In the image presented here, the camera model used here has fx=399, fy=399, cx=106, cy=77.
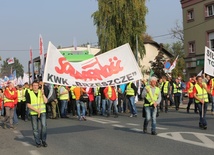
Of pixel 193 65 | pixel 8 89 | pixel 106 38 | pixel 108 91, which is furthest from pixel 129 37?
pixel 8 89

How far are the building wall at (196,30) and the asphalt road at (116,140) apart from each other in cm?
2592

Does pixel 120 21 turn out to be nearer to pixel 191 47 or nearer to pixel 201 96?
pixel 191 47

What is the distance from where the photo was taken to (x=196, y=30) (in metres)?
40.0

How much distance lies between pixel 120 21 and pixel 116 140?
2862cm

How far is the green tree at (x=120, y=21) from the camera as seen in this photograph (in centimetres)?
3831

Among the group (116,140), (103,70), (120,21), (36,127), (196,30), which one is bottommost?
(116,140)

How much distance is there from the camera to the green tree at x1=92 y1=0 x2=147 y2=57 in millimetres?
38312

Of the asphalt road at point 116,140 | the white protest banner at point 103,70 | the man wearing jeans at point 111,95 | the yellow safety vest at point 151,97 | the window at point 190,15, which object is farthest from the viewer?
the window at point 190,15

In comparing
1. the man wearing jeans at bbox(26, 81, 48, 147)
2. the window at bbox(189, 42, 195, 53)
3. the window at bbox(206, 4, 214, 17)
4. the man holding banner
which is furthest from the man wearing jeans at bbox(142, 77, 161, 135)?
the window at bbox(189, 42, 195, 53)

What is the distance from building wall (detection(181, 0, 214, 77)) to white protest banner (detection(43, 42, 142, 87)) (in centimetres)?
2783

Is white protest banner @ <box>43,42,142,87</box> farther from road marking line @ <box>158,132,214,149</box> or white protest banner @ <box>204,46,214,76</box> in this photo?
white protest banner @ <box>204,46,214,76</box>

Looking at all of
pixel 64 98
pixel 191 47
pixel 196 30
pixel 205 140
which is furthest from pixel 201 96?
pixel 191 47

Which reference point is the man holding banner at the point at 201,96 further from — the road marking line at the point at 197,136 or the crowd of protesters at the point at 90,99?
the crowd of protesters at the point at 90,99

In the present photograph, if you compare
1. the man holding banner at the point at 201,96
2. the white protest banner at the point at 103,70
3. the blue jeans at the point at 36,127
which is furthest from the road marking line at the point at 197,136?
the blue jeans at the point at 36,127
